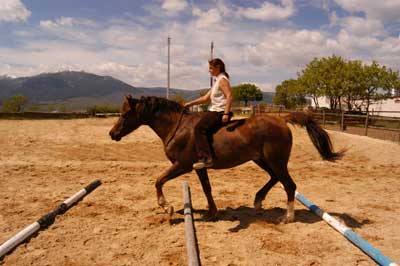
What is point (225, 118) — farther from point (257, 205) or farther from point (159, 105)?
point (257, 205)

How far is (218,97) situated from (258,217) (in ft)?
7.44

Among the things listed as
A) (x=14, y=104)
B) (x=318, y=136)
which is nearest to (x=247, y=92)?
(x=14, y=104)

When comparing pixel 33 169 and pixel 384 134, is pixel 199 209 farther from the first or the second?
pixel 384 134

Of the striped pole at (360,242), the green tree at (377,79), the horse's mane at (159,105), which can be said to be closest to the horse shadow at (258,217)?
the striped pole at (360,242)

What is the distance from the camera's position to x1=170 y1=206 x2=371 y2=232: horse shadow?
18.4ft

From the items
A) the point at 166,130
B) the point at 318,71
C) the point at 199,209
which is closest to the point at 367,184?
the point at 199,209

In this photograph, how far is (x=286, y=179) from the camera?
18.9 feet

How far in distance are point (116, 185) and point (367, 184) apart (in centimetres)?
634

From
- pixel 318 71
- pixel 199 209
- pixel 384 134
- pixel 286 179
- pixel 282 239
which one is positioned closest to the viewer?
pixel 282 239

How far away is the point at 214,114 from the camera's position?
5.60m

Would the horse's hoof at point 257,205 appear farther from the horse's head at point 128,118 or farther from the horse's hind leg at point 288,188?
the horse's head at point 128,118

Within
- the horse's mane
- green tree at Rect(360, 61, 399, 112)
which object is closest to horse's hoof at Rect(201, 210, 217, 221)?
the horse's mane

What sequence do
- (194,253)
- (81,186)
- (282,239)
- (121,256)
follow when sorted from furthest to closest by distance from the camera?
(81,186) < (282,239) < (121,256) < (194,253)

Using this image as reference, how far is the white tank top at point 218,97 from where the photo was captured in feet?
18.2
